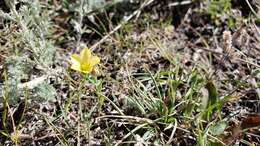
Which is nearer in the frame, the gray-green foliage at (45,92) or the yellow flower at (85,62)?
the yellow flower at (85,62)

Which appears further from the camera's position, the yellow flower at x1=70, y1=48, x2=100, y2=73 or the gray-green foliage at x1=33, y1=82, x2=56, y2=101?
the gray-green foliage at x1=33, y1=82, x2=56, y2=101

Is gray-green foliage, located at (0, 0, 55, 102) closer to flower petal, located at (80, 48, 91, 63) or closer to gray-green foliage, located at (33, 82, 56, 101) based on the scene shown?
gray-green foliage, located at (33, 82, 56, 101)

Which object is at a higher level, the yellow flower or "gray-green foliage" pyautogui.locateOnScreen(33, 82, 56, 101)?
the yellow flower

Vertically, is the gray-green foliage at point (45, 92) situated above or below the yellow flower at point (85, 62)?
below

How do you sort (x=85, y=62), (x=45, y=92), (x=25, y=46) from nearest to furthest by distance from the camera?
(x=85, y=62) → (x=45, y=92) → (x=25, y=46)

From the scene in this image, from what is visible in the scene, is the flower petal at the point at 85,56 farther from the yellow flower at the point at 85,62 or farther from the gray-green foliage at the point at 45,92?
the gray-green foliage at the point at 45,92

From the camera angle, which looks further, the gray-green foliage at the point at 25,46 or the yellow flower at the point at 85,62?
the gray-green foliage at the point at 25,46

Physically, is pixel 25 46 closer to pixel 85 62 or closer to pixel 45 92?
pixel 45 92

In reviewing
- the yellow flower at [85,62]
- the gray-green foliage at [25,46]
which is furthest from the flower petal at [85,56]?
the gray-green foliage at [25,46]

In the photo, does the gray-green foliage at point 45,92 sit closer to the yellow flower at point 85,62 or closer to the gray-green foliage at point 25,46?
the gray-green foliage at point 25,46

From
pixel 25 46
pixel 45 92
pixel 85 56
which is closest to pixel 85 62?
pixel 85 56

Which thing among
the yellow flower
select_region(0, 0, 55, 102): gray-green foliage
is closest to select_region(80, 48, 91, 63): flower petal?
the yellow flower
